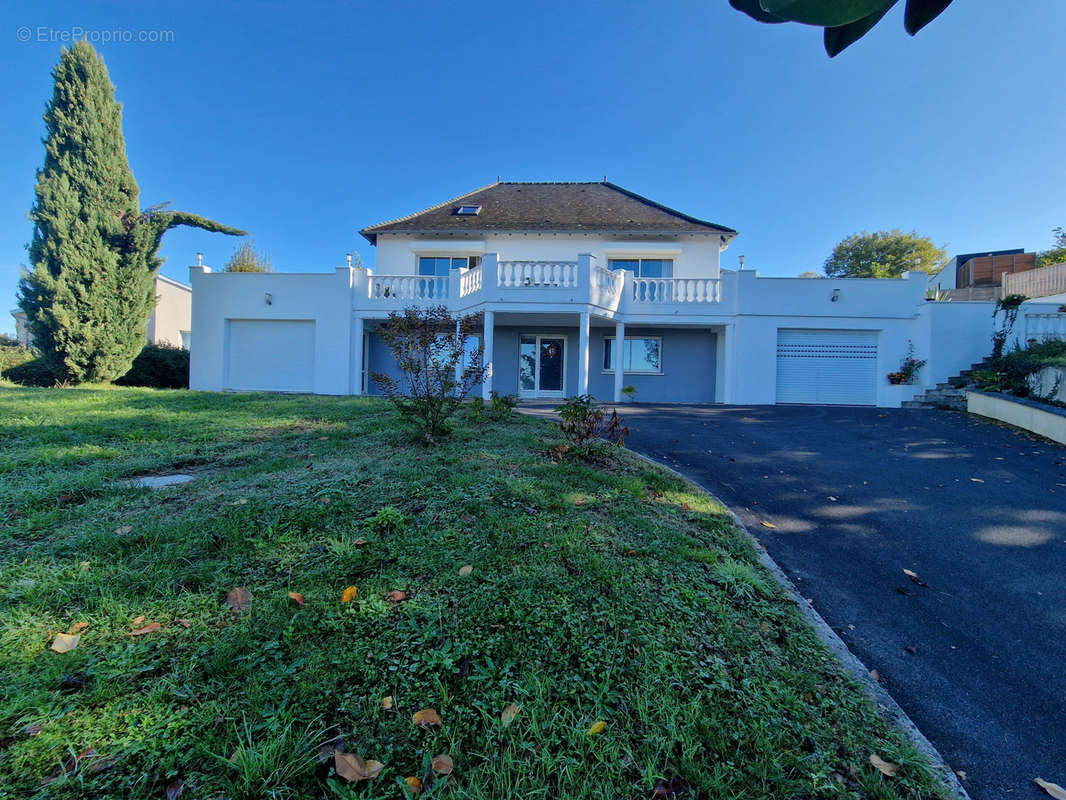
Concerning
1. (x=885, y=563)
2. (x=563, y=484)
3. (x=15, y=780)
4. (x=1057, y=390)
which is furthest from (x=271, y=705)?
(x=1057, y=390)

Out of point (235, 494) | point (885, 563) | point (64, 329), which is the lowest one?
point (885, 563)

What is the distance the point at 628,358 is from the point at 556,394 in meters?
2.73

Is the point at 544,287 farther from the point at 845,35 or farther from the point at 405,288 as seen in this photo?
the point at 845,35

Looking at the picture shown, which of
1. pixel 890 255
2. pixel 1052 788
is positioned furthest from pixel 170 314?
pixel 890 255

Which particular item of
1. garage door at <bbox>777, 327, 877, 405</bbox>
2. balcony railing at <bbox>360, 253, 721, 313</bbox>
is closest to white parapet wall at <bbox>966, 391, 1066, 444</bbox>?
garage door at <bbox>777, 327, 877, 405</bbox>

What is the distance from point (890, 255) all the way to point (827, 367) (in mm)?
32511

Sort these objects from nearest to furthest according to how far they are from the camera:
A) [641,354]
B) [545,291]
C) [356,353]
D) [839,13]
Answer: [839,13] → [545,291] → [356,353] → [641,354]

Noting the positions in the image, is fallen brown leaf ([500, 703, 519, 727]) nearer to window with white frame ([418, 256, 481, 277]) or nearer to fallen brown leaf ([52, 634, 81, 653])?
fallen brown leaf ([52, 634, 81, 653])

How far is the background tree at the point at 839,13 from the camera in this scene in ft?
2.22

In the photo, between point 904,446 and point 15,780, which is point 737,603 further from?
point 904,446

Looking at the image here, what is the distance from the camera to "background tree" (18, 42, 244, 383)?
46.5ft

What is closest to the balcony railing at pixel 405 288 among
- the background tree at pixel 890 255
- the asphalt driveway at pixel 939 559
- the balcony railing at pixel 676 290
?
the balcony railing at pixel 676 290

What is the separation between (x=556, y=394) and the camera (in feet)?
52.9

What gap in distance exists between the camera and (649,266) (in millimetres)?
16766
